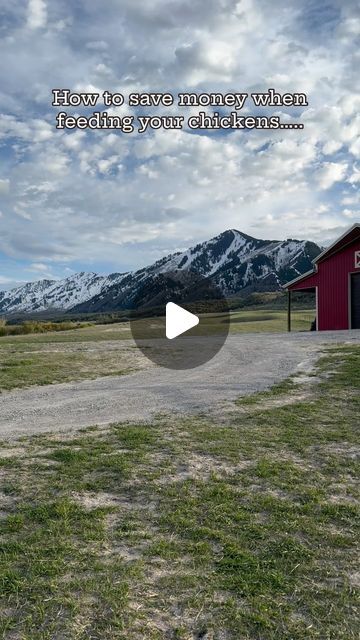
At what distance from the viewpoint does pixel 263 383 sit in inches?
520

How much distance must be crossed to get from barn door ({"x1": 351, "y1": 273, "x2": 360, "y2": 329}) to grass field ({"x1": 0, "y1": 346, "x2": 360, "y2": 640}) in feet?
77.8

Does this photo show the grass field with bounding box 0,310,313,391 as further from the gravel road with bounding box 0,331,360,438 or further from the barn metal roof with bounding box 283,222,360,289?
the barn metal roof with bounding box 283,222,360,289

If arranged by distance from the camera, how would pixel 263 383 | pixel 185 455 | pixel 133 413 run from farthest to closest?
pixel 263 383, pixel 133 413, pixel 185 455

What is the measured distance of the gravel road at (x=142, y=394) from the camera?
9.44m

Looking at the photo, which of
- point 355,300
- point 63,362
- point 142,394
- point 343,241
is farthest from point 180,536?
point 343,241

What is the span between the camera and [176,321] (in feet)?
32.2

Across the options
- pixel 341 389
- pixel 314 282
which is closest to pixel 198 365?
pixel 341 389

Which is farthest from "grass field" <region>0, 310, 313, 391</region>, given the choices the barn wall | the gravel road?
the barn wall

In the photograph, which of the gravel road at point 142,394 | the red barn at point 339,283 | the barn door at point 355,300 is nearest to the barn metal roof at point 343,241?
the red barn at point 339,283

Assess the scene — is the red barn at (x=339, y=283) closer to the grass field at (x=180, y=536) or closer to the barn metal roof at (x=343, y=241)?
the barn metal roof at (x=343, y=241)

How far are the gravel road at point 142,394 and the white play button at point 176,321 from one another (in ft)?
5.99

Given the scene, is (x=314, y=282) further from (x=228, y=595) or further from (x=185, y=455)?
(x=228, y=595)

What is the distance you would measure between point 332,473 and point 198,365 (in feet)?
36.9

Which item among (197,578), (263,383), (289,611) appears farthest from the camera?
(263,383)
